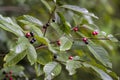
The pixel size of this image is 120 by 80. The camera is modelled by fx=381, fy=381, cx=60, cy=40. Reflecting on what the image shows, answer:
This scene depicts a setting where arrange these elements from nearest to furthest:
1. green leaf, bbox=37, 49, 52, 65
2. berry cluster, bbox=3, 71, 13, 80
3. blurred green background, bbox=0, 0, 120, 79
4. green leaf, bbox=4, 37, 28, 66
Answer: green leaf, bbox=4, 37, 28, 66, green leaf, bbox=37, 49, 52, 65, berry cluster, bbox=3, 71, 13, 80, blurred green background, bbox=0, 0, 120, 79

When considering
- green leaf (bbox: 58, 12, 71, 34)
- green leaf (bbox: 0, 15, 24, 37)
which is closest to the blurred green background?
green leaf (bbox: 58, 12, 71, 34)

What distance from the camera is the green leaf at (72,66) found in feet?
4.60

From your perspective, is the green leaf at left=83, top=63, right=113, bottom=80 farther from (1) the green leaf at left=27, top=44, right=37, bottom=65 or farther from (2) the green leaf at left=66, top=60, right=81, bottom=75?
(1) the green leaf at left=27, top=44, right=37, bottom=65

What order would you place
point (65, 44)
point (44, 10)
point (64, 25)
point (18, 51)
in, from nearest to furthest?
point (18, 51)
point (65, 44)
point (64, 25)
point (44, 10)

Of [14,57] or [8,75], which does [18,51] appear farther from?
[8,75]

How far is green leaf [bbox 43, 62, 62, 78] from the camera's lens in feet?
4.67

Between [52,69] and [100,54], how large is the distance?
0.23 metres

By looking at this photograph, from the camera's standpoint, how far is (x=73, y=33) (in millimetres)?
1653

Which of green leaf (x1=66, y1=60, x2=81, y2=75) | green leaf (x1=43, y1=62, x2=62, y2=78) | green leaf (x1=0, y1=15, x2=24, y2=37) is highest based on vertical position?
green leaf (x1=0, y1=15, x2=24, y2=37)

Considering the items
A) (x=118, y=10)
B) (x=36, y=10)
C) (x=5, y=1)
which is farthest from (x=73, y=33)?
(x=118, y=10)

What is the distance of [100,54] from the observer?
154 cm

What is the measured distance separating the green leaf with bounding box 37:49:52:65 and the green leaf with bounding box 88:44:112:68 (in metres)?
0.17

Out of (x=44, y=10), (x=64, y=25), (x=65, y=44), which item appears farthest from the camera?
(x=44, y=10)

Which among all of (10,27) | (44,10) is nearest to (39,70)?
(10,27)
